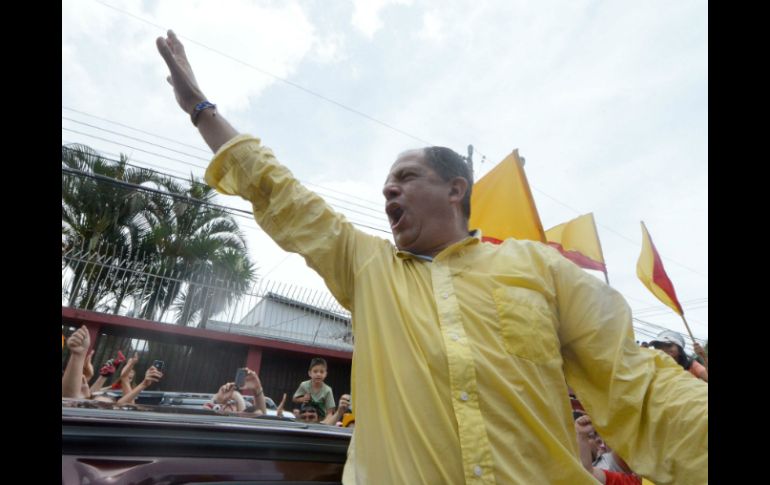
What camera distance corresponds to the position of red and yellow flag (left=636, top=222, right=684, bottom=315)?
5.79m

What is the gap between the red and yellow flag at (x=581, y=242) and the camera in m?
6.58

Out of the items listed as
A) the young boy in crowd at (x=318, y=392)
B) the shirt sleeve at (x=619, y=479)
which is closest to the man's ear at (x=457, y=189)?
the shirt sleeve at (x=619, y=479)

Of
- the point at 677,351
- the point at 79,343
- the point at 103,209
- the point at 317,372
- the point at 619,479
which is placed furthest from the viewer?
the point at 103,209

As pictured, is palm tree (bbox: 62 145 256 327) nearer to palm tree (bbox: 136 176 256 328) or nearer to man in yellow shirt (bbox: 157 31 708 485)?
palm tree (bbox: 136 176 256 328)

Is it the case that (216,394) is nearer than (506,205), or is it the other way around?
(506,205)

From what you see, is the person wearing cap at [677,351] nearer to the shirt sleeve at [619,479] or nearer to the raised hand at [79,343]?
the shirt sleeve at [619,479]

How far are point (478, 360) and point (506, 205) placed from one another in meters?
4.71

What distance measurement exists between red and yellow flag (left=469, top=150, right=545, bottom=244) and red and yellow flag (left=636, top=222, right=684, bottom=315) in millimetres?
1505

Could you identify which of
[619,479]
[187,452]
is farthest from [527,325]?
[619,479]

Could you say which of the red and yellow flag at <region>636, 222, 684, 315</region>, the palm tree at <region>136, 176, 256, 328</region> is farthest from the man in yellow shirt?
the palm tree at <region>136, 176, 256, 328</region>

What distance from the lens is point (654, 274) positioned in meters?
5.93

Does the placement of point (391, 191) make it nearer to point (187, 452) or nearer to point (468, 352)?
point (468, 352)
